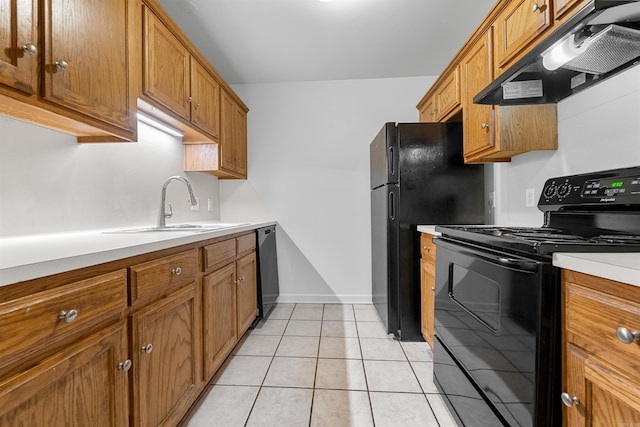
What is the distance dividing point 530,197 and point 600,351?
135 cm

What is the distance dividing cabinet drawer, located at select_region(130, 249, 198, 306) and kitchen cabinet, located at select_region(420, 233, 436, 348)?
4.62ft

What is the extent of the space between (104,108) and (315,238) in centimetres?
227

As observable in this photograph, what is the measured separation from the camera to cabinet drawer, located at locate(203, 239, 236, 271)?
1560 mm

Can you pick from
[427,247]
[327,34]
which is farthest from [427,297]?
[327,34]

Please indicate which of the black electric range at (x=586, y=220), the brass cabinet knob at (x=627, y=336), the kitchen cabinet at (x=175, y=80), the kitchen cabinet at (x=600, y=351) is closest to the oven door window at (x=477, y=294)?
the black electric range at (x=586, y=220)

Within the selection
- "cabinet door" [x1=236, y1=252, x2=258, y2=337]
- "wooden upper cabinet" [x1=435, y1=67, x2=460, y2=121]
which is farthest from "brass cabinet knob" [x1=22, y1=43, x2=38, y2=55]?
"wooden upper cabinet" [x1=435, y1=67, x2=460, y2=121]

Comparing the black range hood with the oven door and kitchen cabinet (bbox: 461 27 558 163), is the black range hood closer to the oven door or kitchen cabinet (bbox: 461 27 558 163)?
kitchen cabinet (bbox: 461 27 558 163)

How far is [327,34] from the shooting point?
236cm

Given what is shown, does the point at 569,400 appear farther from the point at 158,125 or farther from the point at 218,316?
the point at 158,125

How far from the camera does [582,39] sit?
0.98 meters

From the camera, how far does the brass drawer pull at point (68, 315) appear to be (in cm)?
72

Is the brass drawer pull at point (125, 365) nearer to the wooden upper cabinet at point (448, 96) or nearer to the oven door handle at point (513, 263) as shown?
the oven door handle at point (513, 263)

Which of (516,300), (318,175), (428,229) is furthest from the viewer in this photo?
(318,175)

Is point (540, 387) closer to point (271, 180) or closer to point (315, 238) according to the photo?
point (315, 238)
